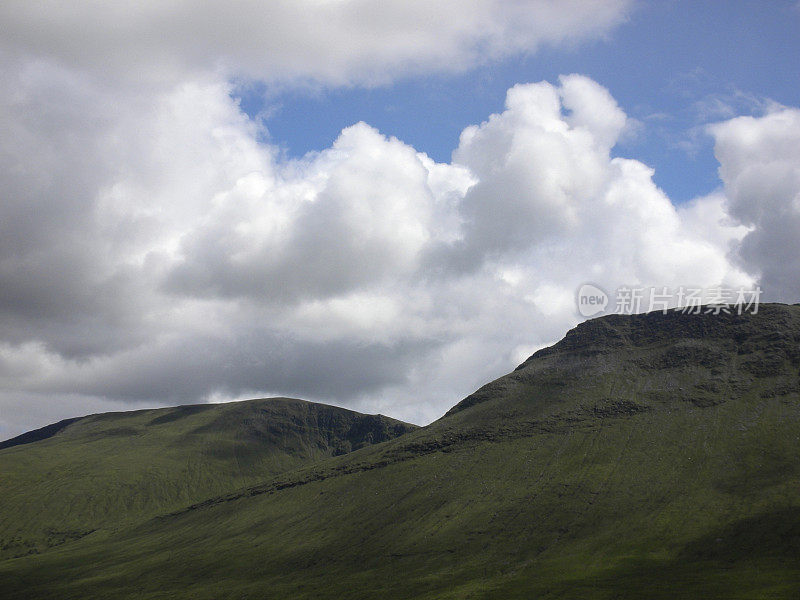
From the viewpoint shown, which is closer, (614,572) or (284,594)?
(614,572)

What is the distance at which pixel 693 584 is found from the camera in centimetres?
14375

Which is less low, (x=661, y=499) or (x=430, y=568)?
(x=661, y=499)

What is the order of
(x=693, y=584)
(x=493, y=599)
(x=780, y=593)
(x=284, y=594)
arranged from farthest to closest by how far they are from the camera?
(x=284, y=594), (x=493, y=599), (x=693, y=584), (x=780, y=593)

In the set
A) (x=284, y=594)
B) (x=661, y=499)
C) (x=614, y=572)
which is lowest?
(x=284, y=594)

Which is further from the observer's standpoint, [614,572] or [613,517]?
[613,517]

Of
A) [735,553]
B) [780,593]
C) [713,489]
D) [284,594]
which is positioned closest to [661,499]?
[713,489]

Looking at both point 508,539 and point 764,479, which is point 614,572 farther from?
point 764,479

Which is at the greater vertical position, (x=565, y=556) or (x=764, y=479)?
(x=764, y=479)

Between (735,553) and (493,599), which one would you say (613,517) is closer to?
A: (735,553)

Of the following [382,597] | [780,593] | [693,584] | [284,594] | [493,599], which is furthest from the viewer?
[284,594]

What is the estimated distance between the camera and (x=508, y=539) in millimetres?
197375

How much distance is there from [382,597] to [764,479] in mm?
112694

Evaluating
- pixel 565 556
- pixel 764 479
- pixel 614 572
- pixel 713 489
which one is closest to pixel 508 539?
pixel 565 556

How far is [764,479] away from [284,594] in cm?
13892
